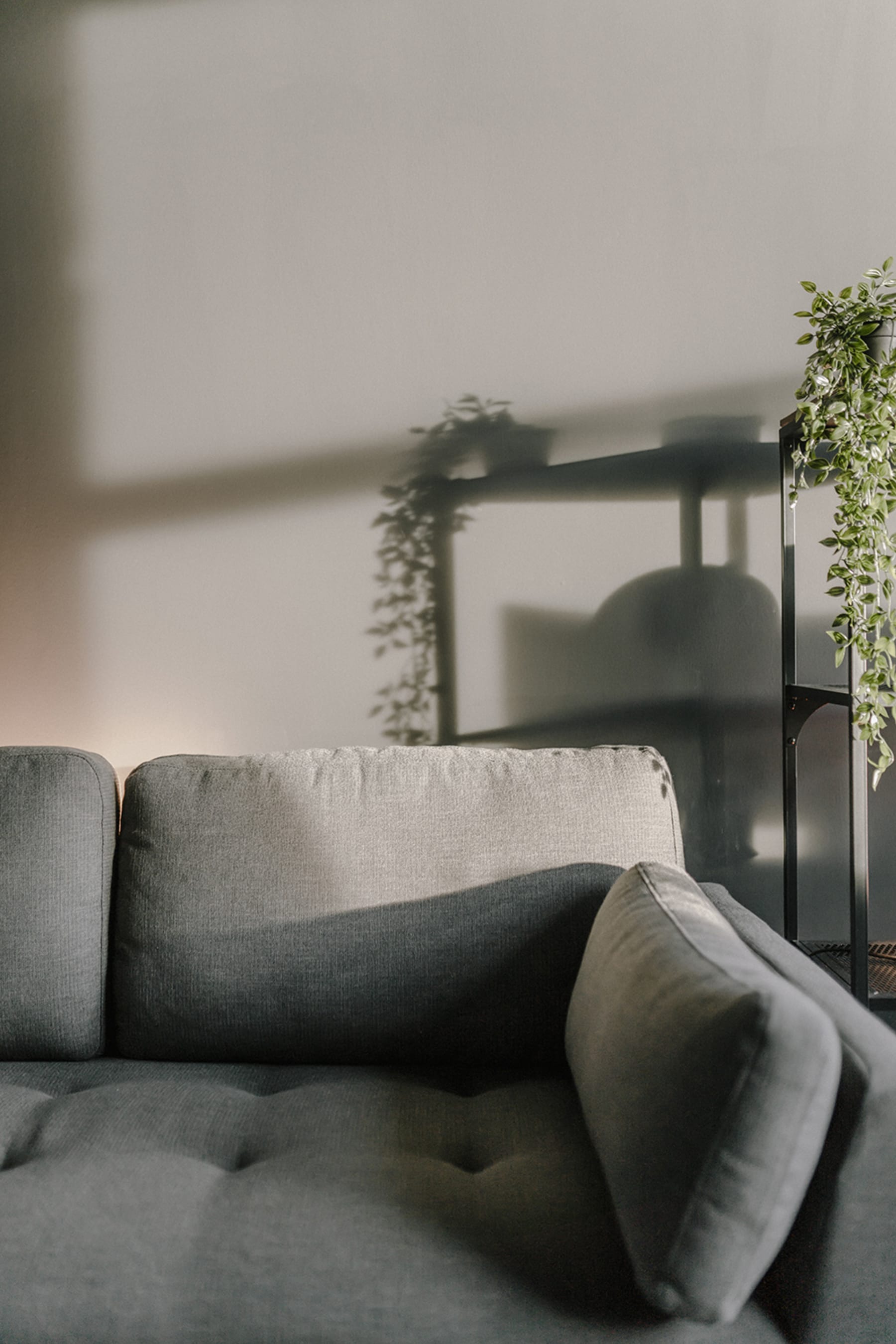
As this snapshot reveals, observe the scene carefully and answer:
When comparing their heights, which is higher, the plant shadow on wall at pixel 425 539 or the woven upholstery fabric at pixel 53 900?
the plant shadow on wall at pixel 425 539

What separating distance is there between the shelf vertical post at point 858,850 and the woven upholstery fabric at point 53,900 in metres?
1.24

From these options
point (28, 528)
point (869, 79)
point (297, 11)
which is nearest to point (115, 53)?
point (297, 11)

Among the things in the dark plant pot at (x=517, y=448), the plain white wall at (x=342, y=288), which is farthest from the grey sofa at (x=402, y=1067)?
the dark plant pot at (x=517, y=448)

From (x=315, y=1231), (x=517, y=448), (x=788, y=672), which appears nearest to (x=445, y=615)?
(x=517, y=448)

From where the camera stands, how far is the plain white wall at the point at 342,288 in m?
1.88

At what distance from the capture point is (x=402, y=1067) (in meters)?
1.23

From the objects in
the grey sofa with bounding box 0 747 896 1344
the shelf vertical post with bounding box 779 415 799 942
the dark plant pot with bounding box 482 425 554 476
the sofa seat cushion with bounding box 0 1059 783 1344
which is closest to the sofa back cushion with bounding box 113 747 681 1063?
the grey sofa with bounding box 0 747 896 1344

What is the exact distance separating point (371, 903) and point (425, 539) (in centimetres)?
91

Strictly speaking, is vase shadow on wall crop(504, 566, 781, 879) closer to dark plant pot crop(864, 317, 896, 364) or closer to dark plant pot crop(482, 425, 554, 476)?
dark plant pot crop(482, 425, 554, 476)

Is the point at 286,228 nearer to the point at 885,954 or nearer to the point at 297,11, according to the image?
the point at 297,11

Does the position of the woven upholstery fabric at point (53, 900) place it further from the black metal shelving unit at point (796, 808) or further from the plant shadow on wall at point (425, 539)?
the black metal shelving unit at point (796, 808)

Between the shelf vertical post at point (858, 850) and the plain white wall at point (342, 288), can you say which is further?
the plain white wall at point (342, 288)

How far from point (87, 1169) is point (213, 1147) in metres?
0.14

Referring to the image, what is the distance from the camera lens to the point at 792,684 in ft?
5.65
